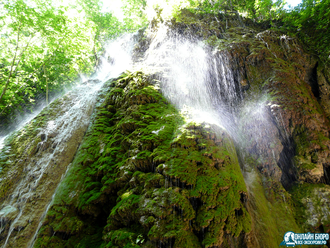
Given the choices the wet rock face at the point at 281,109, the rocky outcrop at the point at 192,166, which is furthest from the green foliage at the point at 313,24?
the rocky outcrop at the point at 192,166

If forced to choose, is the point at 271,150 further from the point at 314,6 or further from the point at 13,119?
the point at 13,119

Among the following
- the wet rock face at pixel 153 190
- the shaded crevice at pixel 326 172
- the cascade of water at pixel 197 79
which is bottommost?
the shaded crevice at pixel 326 172

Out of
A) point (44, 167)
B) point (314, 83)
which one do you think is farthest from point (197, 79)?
point (44, 167)

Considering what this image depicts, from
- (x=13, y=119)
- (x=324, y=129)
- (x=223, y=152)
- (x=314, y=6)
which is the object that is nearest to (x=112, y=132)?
(x=223, y=152)

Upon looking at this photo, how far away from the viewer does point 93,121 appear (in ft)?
29.1

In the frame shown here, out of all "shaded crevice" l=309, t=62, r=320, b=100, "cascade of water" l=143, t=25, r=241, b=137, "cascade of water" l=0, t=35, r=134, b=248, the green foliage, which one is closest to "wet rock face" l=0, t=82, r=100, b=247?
"cascade of water" l=0, t=35, r=134, b=248

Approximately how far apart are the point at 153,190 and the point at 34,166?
543cm

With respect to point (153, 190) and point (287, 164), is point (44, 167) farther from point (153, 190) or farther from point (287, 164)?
point (287, 164)

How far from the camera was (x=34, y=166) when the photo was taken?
22.6 ft

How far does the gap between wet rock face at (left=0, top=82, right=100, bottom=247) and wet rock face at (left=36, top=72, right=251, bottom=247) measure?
0.60 metres

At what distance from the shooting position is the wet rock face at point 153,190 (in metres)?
4.27

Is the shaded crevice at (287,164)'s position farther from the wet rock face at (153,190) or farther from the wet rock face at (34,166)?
the wet rock face at (34,166)

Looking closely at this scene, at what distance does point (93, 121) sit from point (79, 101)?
2659mm

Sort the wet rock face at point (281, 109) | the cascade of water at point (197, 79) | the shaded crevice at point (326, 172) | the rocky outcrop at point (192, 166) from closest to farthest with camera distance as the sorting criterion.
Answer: the rocky outcrop at point (192, 166), the shaded crevice at point (326, 172), the wet rock face at point (281, 109), the cascade of water at point (197, 79)
